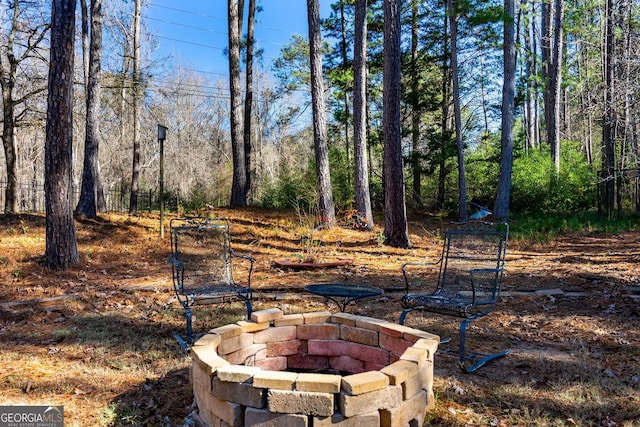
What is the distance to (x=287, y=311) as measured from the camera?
4555mm

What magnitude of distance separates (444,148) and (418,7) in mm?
5154

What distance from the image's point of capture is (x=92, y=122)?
32.2 ft

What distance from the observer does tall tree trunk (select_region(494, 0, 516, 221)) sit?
1268cm

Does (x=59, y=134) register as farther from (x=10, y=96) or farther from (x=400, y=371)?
(x=10, y=96)

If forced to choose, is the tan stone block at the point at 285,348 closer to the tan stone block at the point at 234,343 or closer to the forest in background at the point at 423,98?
the tan stone block at the point at 234,343

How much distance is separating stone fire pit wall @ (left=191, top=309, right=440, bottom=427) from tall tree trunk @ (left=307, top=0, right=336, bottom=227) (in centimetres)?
695

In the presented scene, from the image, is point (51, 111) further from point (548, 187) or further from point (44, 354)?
point (548, 187)

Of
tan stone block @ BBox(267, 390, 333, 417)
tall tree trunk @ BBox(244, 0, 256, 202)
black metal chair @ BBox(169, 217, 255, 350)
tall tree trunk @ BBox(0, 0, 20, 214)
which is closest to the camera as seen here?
tan stone block @ BBox(267, 390, 333, 417)

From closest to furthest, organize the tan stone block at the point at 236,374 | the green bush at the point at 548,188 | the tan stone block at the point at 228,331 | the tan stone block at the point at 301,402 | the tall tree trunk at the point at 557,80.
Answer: the tan stone block at the point at 301,402 → the tan stone block at the point at 236,374 → the tan stone block at the point at 228,331 → the green bush at the point at 548,188 → the tall tree trunk at the point at 557,80

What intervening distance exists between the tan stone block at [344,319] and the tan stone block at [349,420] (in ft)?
3.37

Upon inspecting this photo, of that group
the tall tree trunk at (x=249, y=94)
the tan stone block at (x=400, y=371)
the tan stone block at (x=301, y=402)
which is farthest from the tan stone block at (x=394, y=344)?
the tall tree trunk at (x=249, y=94)

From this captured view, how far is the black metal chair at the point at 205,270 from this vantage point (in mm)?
3625

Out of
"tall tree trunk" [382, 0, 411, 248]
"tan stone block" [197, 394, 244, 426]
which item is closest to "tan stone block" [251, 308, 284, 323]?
"tan stone block" [197, 394, 244, 426]

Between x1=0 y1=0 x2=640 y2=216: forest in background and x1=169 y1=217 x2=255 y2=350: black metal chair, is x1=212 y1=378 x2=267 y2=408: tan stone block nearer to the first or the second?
x1=169 y1=217 x2=255 y2=350: black metal chair
